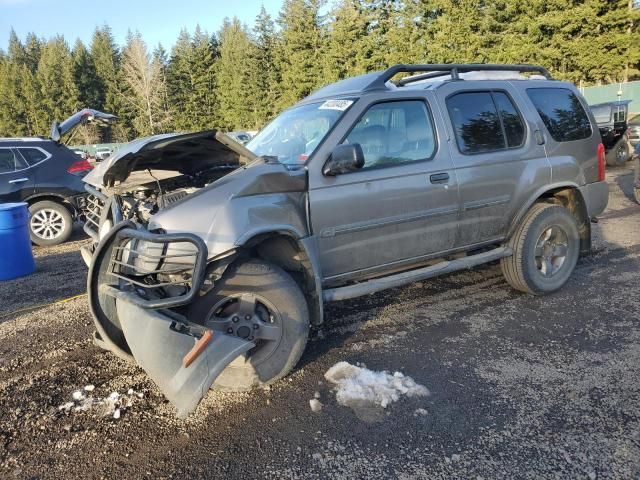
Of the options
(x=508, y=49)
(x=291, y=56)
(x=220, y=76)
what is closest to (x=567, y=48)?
(x=508, y=49)

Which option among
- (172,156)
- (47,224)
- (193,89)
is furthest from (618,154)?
(193,89)

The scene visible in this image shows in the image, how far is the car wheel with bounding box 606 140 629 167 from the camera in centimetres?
1550

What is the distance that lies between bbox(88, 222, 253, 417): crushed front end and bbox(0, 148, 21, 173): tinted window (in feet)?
21.9

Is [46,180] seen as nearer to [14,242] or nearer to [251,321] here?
[14,242]

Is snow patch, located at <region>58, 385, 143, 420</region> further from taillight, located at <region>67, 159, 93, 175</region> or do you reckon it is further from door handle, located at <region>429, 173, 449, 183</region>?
taillight, located at <region>67, 159, 93, 175</region>

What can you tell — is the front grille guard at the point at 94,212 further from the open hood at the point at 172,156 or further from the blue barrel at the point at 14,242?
the blue barrel at the point at 14,242

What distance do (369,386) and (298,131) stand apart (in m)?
2.18

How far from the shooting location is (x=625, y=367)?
134 inches

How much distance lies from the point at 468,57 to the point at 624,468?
35.3 metres

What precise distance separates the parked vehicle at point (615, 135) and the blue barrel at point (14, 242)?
52.8 ft

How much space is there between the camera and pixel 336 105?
12.9 ft

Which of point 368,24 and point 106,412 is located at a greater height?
point 368,24

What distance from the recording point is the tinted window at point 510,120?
4.55 m

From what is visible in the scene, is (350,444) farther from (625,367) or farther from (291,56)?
(291,56)
